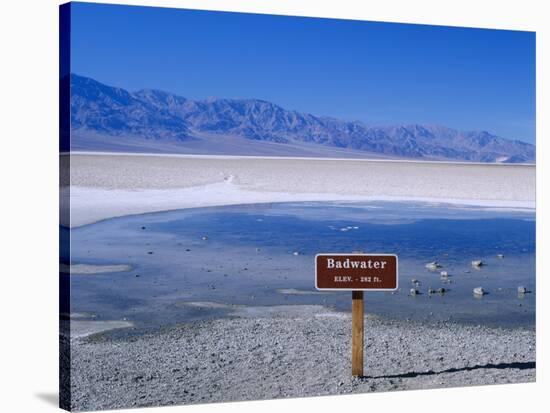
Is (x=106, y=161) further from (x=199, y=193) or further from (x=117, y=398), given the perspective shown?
(x=117, y=398)

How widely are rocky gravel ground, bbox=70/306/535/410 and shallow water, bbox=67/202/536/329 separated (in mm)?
253

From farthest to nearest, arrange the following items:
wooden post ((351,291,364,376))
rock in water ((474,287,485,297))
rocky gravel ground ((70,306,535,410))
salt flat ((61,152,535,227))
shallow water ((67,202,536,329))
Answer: rock in water ((474,287,485,297)), salt flat ((61,152,535,227)), shallow water ((67,202,536,329)), wooden post ((351,291,364,376)), rocky gravel ground ((70,306,535,410))

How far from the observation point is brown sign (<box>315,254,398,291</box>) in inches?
333

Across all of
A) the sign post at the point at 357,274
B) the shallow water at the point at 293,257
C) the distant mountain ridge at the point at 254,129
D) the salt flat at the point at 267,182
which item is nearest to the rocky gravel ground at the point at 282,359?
the shallow water at the point at 293,257

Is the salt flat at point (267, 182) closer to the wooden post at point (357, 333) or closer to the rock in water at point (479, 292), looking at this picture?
the rock in water at point (479, 292)

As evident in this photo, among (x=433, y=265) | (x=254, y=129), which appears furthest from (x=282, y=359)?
(x=433, y=265)

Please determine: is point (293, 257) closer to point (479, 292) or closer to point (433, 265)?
point (433, 265)

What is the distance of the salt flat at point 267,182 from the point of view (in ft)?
30.8

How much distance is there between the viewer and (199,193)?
424 inches

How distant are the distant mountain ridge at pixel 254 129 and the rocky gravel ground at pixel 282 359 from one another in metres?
1.67

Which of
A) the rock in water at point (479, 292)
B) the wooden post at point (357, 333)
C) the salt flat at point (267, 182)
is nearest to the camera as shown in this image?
the wooden post at point (357, 333)

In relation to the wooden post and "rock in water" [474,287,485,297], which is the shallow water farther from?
the wooden post

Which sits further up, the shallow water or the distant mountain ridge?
the distant mountain ridge

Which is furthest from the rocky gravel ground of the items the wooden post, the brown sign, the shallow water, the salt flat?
the salt flat
